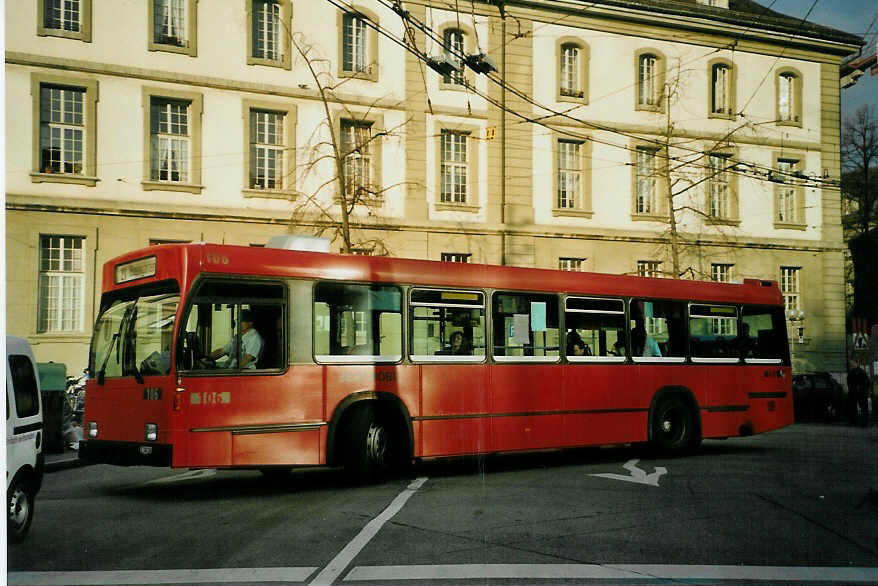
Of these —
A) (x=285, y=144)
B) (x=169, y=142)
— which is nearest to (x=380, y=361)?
(x=169, y=142)

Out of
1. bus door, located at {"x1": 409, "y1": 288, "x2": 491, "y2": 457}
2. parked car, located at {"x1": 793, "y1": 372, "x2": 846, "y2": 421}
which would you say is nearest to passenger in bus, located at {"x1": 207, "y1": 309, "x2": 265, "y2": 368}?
bus door, located at {"x1": 409, "y1": 288, "x2": 491, "y2": 457}

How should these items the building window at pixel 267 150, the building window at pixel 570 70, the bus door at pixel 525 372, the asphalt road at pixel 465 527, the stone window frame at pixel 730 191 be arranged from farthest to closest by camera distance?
the building window at pixel 267 150, the building window at pixel 570 70, the stone window frame at pixel 730 191, the bus door at pixel 525 372, the asphalt road at pixel 465 527

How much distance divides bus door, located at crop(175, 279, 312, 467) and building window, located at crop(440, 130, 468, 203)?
29.3 ft

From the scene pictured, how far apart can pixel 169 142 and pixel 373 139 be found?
4324mm

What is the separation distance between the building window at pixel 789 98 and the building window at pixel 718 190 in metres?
1.15

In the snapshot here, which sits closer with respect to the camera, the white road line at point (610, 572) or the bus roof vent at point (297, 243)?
the white road line at point (610, 572)

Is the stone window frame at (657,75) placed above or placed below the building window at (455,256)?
above

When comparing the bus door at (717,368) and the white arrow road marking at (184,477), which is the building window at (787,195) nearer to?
the bus door at (717,368)

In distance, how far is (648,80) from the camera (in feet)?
53.8

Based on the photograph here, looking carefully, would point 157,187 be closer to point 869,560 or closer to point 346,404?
point 346,404

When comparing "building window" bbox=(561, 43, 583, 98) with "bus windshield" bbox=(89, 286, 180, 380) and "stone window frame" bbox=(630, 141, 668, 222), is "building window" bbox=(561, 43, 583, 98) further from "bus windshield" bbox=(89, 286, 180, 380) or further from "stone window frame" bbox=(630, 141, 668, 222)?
"bus windshield" bbox=(89, 286, 180, 380)

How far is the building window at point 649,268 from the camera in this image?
613 inches

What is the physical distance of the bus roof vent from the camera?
10886 mm

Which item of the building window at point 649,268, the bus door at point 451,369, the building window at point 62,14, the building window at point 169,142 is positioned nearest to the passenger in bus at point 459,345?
the bus door at point 451,369
